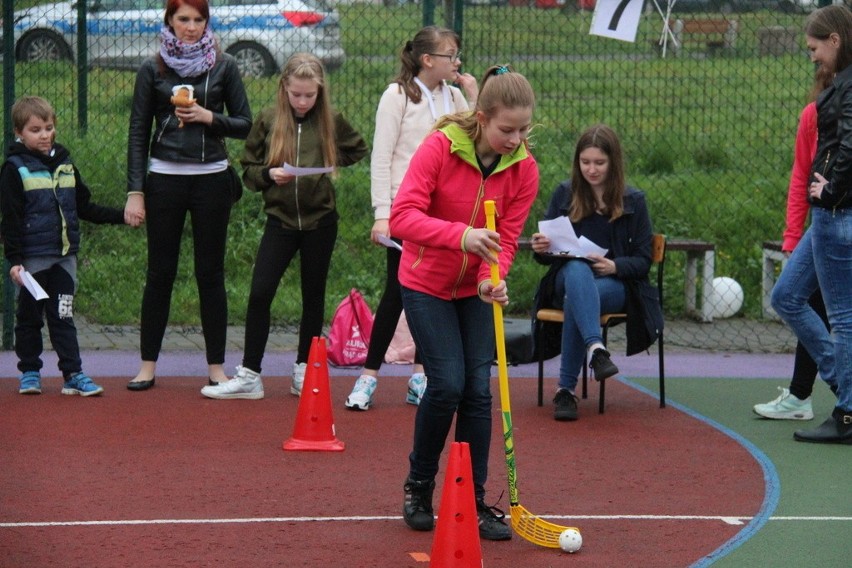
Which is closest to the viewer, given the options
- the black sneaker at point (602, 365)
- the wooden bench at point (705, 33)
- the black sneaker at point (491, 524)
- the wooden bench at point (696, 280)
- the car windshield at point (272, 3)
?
the black sneaker at point (491, 524)

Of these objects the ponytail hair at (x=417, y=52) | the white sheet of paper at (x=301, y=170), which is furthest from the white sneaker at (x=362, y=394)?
the ponytail hair at (x=417, y=52)

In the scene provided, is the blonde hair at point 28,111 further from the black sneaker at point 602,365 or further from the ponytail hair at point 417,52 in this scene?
the black sneaker at point 602,365

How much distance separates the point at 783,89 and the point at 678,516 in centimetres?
663

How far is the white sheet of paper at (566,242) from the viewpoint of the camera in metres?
7.46

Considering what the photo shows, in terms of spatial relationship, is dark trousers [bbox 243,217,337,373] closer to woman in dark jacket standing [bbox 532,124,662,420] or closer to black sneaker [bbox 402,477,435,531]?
woman in dark jacket standing [bbox 532,124,662,420]

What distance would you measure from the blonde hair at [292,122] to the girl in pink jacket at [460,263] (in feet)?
7.32

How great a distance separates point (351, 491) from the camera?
5.92 metres

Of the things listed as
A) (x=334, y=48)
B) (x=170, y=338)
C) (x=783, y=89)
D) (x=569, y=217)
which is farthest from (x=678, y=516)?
(x=783, y=89)

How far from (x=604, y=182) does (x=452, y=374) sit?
2.81m

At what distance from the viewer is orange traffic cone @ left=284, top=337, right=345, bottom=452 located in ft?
21.6

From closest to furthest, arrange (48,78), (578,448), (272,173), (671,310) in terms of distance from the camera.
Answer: (578,448)
(272,173)
(48,78)
(671,310)

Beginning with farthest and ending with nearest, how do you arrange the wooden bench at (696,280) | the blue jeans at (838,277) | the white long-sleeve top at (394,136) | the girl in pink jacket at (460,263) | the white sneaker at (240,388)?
1. the wooden bench at (696,280)
2. the white sneaker at (240,388)
3. the white long-sleeve top at (394,136)
4. the blue jeans at (838,277)
5. the girl in pink jacket at (460,263)

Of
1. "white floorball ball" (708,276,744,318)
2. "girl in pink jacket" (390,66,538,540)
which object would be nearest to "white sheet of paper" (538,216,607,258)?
"girl in pink jacket" (390,66,538,540)

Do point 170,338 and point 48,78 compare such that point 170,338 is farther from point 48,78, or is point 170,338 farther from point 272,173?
point 272,173
